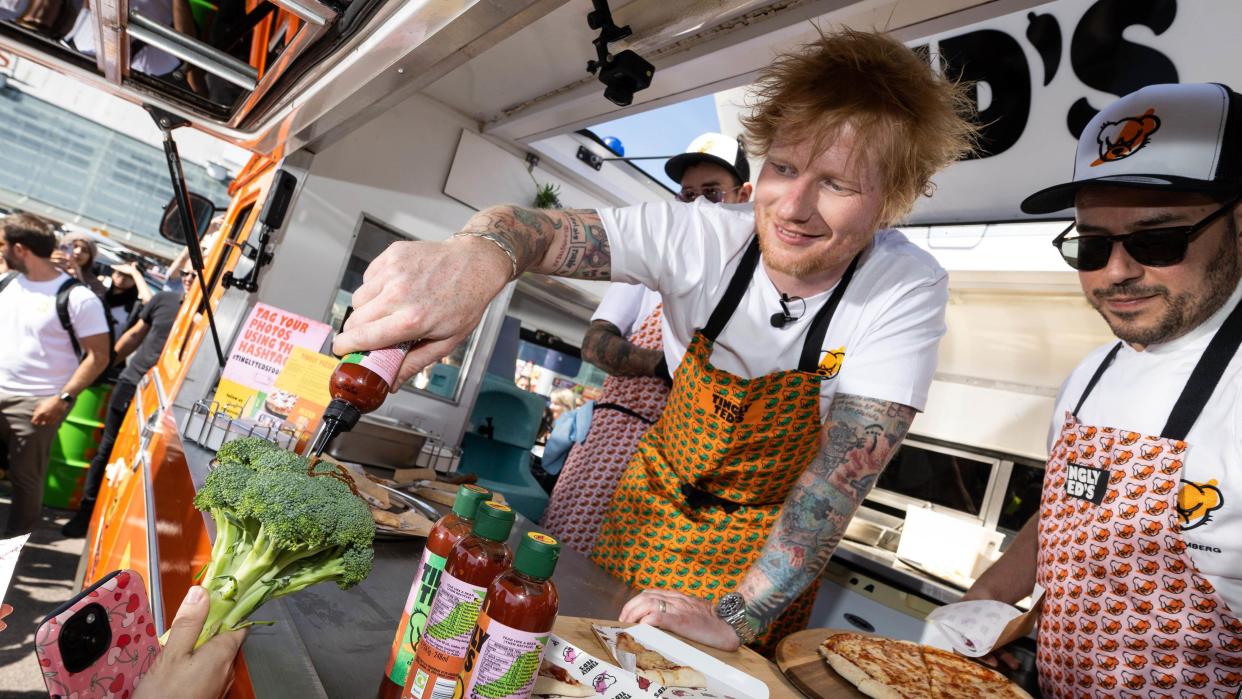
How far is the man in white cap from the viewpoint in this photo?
240 centimetres

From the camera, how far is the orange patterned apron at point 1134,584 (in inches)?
52.9

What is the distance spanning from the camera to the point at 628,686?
0.86 metres

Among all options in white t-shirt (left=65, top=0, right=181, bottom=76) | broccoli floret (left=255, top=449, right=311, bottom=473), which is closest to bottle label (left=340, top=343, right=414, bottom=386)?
broccoli floret (left=255, top=449, right=311, bottom=473)

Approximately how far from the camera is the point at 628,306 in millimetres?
2846

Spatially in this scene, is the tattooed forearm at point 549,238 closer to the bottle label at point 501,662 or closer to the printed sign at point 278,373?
the bottle label at point 501,662

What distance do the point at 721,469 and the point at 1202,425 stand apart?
1.06 m

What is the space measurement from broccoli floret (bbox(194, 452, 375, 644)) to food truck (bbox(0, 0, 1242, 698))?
0.08 m

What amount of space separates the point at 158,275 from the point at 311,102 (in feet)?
42.8

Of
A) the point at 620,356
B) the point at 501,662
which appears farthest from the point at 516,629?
the point at 620,356

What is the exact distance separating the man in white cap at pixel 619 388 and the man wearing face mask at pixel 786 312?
2.01 ft

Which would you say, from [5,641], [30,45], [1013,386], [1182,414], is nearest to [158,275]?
[5,641]

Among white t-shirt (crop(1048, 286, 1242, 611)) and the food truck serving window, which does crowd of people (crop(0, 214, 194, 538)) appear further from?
the food truck serving window

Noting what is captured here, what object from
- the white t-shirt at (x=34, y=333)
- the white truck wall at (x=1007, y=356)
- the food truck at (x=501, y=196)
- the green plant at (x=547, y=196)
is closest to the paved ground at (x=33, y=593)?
the food truck at (x=501, y=196)

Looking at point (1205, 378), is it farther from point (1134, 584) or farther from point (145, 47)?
point (145, 47)
